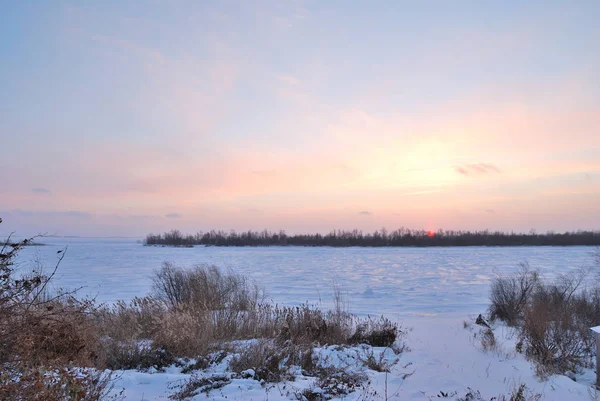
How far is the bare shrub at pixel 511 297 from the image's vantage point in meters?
16.1

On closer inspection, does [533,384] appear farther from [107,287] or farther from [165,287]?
[107,287]

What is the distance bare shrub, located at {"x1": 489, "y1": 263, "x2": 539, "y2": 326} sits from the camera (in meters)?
16.1

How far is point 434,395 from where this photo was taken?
7863 millimetres

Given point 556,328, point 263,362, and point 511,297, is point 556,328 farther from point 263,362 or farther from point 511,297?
point 263,362

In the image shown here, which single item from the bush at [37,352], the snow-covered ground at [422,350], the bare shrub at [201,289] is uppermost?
the bush at [37,352]

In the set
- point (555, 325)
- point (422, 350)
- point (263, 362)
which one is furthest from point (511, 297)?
point (263, 362)

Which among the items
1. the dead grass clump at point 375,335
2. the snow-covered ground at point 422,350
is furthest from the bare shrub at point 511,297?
the dead grass clump at point 375,335

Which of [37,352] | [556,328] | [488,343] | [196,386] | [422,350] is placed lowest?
[422,350]

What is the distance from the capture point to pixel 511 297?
1662 centimetres

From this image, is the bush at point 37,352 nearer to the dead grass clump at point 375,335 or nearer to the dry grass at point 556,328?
the dead grass clump at point 375,335

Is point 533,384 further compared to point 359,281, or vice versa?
point 359,281

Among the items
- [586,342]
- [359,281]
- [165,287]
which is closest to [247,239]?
[359,281]

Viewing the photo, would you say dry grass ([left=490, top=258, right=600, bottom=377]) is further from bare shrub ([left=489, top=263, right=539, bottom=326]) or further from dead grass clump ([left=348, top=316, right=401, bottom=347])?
dead grass clump ([left=348, top=316, right=401, bottom=347])

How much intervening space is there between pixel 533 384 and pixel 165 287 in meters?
13.2
